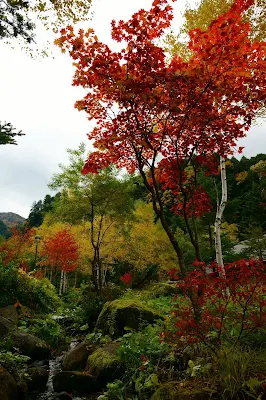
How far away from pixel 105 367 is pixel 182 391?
2.34 m

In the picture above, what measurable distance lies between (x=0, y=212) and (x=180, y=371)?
196m

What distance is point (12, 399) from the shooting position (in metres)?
4.71

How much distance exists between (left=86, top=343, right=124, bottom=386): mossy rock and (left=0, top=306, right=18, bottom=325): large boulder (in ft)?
13.5

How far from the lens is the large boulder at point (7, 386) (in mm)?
4535

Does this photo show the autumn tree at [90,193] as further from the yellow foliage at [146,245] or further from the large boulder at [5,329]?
the large boulder at [5,329]

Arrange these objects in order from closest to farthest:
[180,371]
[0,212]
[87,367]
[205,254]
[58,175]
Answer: [180,371] < [87,367] < [58,175] < [205,254] < [0,212]

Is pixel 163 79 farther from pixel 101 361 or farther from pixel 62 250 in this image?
pixel 62 250

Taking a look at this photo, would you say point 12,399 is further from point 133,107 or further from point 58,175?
point 58,175

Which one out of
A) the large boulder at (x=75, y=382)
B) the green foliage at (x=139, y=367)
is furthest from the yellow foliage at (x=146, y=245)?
the green foliage at (x=139, y=367)

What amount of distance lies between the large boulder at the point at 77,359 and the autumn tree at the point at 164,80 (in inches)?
130

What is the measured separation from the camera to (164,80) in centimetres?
477

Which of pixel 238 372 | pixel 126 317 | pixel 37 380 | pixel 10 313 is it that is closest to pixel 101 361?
pixel 37 380

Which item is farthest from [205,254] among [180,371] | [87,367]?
[180,371]

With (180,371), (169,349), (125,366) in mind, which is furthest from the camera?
(125,366)
